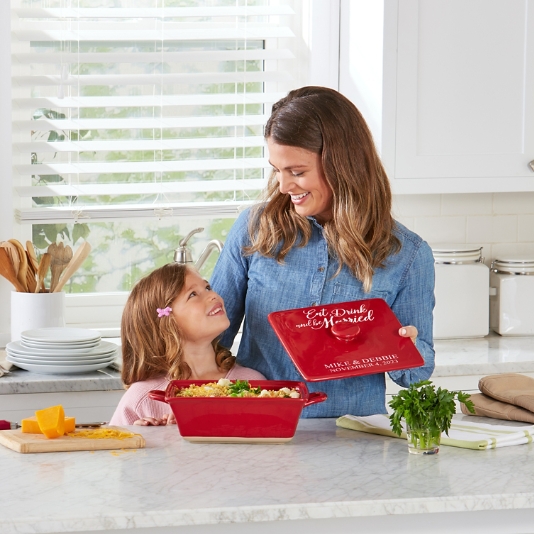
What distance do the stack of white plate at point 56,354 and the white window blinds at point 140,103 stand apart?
0.73 metres

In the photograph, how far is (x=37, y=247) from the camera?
3.60 metres

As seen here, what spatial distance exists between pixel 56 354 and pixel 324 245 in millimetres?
1008

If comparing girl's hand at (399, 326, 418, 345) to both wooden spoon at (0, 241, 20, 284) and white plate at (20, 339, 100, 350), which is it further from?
wooden spoon at (0, 241, 20, 284)

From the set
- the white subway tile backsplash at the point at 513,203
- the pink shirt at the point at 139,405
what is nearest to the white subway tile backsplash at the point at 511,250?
the white subway tile backsplash at the point at 513,203

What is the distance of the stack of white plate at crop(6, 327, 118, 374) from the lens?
2877mm

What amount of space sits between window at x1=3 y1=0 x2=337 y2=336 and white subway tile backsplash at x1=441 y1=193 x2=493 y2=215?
2.13ft

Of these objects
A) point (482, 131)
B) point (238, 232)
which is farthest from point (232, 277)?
point (482, 131)

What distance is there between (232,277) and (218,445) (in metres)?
0.65

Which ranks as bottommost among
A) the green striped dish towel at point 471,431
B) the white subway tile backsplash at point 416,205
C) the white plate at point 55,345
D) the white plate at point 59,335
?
the green striped dish towel at point 471,431

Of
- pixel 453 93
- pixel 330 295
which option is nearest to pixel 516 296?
pixel 453 93

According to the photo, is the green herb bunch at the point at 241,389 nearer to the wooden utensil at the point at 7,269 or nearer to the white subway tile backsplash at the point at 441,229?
the wooden utensil at the point at 7,269

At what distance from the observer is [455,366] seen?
122 inches

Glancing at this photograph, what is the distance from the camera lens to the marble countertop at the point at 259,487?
4.91ft

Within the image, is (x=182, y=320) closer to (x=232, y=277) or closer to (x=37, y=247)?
(x=232, y=277)
